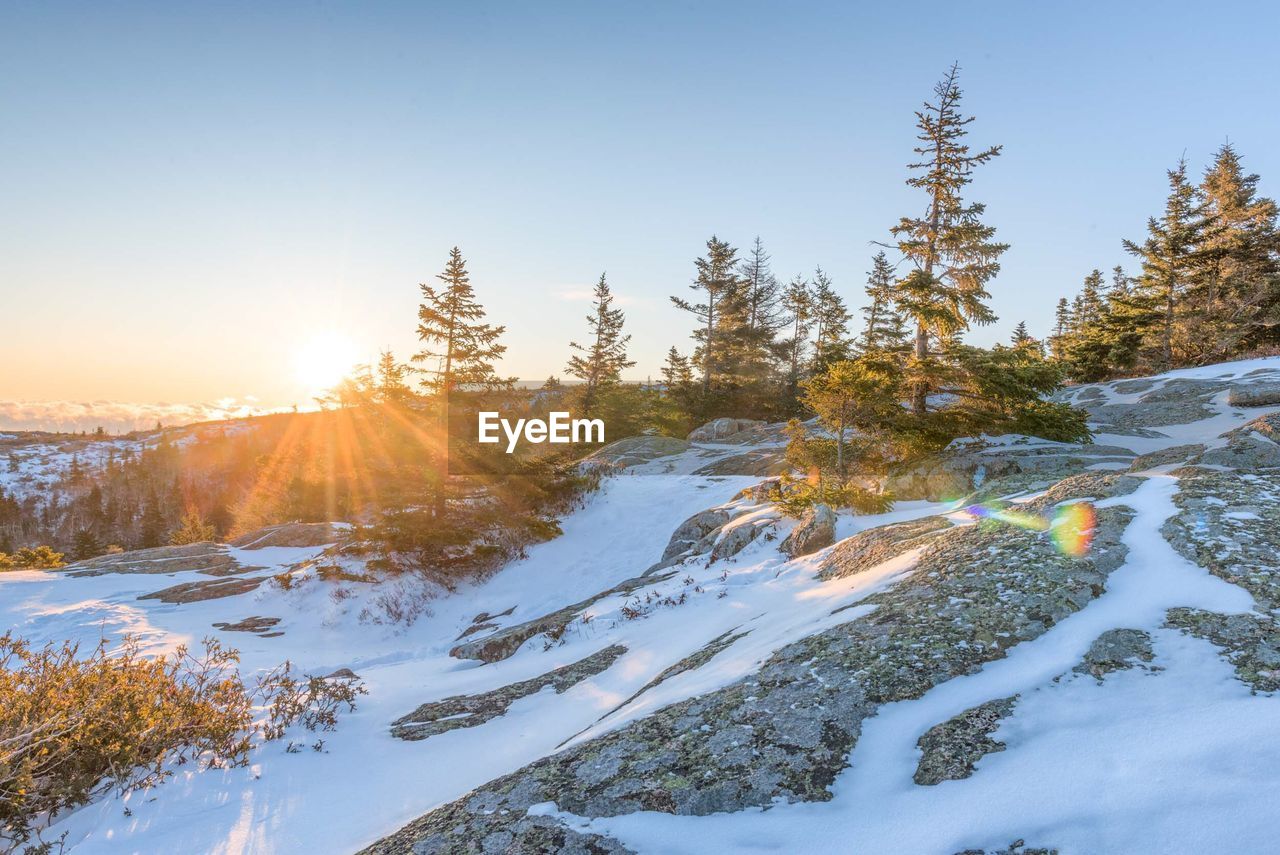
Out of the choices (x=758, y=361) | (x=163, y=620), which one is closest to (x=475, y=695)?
(x=163, y=620)

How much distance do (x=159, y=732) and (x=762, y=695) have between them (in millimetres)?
5424

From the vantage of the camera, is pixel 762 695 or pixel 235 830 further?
pixel 235 830

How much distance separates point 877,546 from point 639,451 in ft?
67.1

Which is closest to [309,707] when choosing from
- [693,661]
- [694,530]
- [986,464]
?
[693,661]

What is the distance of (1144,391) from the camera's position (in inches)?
790

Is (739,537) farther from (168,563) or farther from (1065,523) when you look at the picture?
(168,563)

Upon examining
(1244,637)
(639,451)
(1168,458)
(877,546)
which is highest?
(1168,458)

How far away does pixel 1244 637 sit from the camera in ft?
10.7

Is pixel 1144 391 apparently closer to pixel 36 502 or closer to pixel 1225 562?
pixel 1225 562

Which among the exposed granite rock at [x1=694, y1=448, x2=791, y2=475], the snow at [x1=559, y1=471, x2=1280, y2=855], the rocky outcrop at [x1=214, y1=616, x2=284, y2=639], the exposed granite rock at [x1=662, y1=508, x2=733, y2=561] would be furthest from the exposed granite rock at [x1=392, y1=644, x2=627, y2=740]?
the exposed granite rock at [x1=694, y1=448, x2=791, y2=475]

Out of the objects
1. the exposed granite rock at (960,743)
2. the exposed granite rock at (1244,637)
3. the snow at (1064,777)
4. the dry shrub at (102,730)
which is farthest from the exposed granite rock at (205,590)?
the exposed granite rock at (1244,637)

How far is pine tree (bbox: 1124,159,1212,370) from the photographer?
2688 centimetres

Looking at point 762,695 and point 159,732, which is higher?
point 762,695

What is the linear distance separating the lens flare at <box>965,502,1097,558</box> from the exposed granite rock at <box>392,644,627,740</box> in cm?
502
